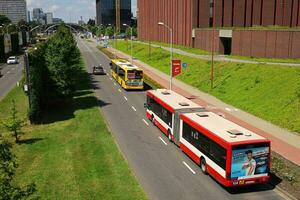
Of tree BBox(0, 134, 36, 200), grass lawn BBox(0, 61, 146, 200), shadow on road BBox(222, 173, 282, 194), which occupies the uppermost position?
tree BBox(0, 134, 36, 200)

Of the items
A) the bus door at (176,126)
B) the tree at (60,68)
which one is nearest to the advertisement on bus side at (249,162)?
the bus door at (176,126)

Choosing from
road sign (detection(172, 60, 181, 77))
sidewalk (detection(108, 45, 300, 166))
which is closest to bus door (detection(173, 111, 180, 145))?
sidewalk (detection(108, 45, 300, 166))

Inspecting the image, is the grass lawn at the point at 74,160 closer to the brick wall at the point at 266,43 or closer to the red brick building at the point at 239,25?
→ the brick wall at the point at 266,43

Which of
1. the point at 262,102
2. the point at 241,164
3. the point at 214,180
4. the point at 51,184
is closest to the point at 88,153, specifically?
the point at 51,184

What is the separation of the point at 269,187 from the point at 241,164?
8.90 feet

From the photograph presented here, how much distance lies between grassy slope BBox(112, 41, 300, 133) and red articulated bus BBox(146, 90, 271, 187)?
404 inches

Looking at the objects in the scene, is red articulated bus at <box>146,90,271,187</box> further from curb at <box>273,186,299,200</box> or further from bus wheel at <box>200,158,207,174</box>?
curb at <box>273,186,299,200</box>

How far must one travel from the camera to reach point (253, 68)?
51.2 m

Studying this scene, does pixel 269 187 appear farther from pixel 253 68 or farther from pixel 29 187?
pixel 253 68

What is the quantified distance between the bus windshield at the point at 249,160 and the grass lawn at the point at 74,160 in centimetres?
492

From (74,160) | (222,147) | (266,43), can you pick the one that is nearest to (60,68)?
(74,160)

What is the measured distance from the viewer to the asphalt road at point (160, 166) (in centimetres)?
2045

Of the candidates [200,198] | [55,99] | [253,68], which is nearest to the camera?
[200,198]

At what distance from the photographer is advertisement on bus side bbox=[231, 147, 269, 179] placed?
19797mm
